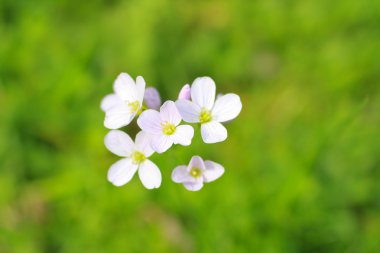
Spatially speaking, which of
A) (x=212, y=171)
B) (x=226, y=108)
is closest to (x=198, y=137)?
(x=226, y=108)

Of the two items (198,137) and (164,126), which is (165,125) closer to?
(164,126)

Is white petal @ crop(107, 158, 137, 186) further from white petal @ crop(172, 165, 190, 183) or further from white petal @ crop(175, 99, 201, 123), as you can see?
white petal @ crop(175, 99, 201, 123)

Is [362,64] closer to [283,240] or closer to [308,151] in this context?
[308,151]

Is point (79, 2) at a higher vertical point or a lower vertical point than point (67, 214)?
higher

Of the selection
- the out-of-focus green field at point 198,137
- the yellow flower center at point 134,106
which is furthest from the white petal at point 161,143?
the out-of-focus green field at point 198,137

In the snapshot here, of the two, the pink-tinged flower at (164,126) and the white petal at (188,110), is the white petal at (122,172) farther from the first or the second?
the white petal at (188,110)

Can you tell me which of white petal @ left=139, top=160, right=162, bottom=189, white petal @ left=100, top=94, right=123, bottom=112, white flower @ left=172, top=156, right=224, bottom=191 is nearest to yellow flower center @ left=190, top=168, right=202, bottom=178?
white flower @ left=172, top=156, right=224, bottom=191

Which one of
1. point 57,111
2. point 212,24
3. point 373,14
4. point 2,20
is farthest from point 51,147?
point 373,14
